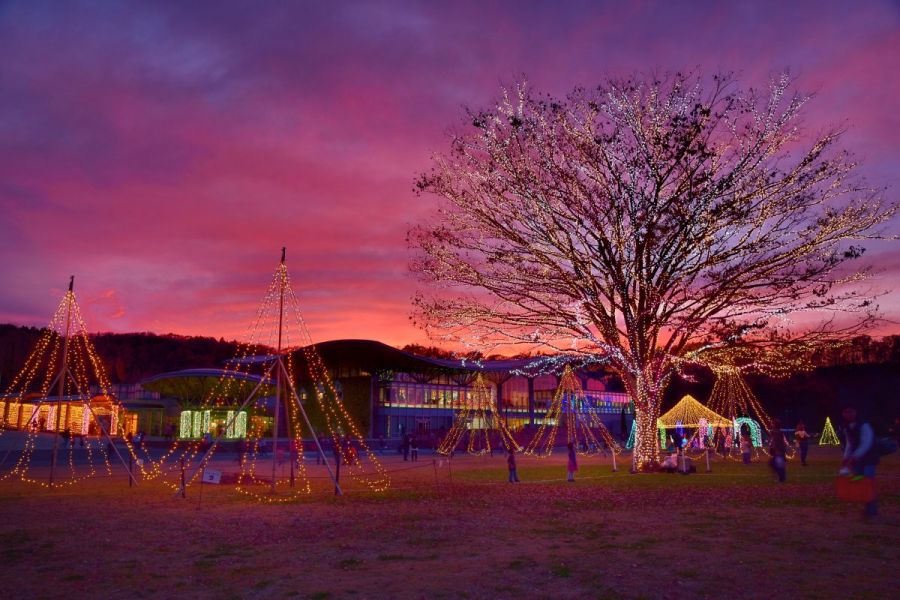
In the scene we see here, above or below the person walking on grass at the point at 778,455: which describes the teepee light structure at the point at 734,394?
above

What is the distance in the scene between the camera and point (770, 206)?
800 inches

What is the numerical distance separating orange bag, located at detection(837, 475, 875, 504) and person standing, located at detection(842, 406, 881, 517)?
0.09m

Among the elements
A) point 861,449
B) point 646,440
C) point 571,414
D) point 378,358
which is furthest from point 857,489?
point 378,358

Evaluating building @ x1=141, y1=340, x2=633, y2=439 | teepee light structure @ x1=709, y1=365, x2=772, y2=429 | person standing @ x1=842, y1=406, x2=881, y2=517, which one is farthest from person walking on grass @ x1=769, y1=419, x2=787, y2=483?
building @ x1=141, y1=340, x2=633, y2=439

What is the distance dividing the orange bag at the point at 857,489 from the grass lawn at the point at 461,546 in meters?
0.43

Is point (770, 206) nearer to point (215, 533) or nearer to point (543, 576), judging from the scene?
point (543, 576)

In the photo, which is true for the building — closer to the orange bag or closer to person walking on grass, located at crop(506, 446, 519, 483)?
person walking on grass, located at crop(506, 446, 519, 483)

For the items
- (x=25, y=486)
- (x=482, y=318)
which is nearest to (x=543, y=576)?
(x=482, y=318)

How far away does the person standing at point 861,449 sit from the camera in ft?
35.4

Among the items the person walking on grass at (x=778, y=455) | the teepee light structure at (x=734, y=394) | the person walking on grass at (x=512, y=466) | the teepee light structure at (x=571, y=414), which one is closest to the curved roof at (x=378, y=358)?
the teepee light structure at (x=571, y=414)

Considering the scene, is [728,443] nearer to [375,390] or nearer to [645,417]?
[645,417]

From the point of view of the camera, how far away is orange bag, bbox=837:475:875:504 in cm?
1096

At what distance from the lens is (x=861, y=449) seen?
10.8 meters

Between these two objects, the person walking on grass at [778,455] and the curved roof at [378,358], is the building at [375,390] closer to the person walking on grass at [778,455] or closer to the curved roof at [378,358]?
the curved roof at [378,358]
